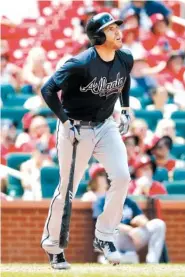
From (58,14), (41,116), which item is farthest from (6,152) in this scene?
(58,14)

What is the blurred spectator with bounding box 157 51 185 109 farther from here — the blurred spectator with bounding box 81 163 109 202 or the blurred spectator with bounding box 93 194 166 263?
Result: the blurred spectator with bounding box 93 194 166 263

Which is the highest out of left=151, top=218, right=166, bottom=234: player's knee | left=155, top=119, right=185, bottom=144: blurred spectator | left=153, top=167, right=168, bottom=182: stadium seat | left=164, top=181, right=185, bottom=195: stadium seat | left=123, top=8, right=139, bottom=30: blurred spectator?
left=123, top=8, right=139, bottom=30: blurred spectator

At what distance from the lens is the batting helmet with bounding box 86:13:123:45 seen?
27.2 ft

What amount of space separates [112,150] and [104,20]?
97cm

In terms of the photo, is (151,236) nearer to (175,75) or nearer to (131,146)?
(131,146)

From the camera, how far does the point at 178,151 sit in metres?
13.6

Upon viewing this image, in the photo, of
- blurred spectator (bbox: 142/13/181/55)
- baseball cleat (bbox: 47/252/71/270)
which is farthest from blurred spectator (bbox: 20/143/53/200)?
blurred spectator (bbox: 142/13/181/55)

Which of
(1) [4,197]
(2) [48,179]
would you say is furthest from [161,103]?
(1) [4,197]

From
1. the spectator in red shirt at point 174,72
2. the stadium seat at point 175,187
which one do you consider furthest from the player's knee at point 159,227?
the spectator in red shirt at point 174,72

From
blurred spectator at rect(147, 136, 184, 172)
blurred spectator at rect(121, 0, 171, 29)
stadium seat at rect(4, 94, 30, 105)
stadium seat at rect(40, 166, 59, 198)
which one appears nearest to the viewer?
stadium seat at rect(40, 166, 59, 198)

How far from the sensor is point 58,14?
1884 cm

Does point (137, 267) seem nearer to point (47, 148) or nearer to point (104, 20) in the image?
point (104, 20)

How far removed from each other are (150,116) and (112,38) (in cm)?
600

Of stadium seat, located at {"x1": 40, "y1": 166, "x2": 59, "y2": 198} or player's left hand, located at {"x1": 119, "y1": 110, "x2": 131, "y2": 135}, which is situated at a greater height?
player's left hand, located at {"x1": 119, "y1": 110, "x2": 131, "y2": 135}
